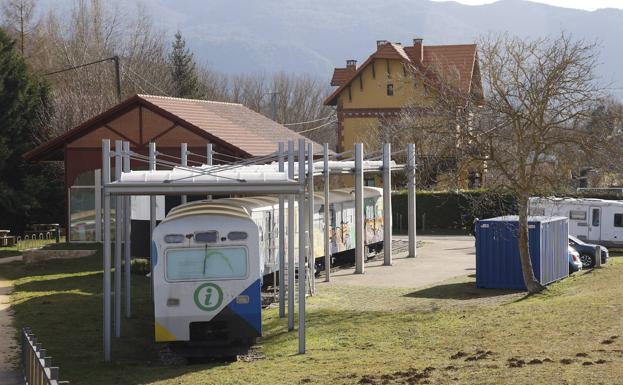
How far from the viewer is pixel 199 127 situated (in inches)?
1423

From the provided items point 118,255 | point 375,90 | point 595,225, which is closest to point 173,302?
point 118,255

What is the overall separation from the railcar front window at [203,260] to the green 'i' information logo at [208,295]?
29 centimetres

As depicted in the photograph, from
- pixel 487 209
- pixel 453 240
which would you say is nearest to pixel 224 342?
pixel 453 240

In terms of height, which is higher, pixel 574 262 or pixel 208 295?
pixel 208 295

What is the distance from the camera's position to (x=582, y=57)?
25828 mm

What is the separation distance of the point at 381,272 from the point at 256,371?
18.4 meters

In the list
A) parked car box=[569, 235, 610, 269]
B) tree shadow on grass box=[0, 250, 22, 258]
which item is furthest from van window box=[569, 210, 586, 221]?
tree shadow on grass box=[0, 250, 22, 258]

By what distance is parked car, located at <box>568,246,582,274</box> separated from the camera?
33.5 m

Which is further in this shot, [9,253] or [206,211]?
[9,253]

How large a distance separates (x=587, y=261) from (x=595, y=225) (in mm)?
7394

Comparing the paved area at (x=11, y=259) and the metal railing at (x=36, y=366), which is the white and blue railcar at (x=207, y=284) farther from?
the paved area at (x=11, y=259)

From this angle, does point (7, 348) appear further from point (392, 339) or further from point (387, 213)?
point (387, 213)

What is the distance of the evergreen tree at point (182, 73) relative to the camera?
73562 mm

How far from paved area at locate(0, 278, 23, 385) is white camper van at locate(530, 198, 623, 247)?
24.1 m
